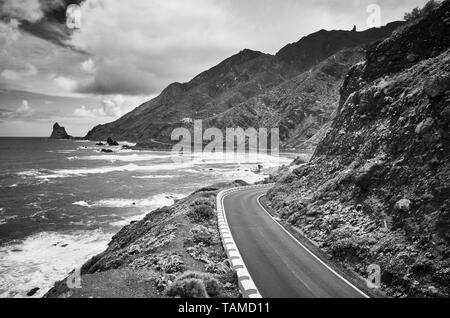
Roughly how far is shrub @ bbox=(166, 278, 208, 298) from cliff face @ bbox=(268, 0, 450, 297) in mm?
9003

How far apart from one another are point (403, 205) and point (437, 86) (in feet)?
28.7

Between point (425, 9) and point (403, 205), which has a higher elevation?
point (425, 9)

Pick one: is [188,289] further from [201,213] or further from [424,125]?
[424,125]

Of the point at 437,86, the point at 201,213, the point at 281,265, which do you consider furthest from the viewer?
the point at 201,213

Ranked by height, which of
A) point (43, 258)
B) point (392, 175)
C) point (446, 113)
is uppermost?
point (446, 113)

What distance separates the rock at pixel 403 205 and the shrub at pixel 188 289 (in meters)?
12.4

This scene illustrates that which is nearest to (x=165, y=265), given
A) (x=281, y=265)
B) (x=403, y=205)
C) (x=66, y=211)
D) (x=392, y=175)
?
(x=281, y=265)

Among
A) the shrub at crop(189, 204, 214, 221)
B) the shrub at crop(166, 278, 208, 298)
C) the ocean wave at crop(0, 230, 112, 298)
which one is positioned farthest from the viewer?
the ocean wave at crop(0, 230, 112, 298)

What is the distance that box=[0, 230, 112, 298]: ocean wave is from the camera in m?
25.7

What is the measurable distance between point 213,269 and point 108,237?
25854 mm

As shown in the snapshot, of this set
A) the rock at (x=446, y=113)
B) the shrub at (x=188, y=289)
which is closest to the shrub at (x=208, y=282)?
the shrub at (x=188, y=289)

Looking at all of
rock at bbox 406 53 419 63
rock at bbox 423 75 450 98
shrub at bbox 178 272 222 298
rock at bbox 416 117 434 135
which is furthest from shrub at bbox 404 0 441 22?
shrub at bbox 178 272 222 298

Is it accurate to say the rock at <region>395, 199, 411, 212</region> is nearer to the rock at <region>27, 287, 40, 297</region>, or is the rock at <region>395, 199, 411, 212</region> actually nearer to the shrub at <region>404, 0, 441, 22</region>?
the shrub at <region>404, 0, 441, 22</region>

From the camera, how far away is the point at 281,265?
15844mm
